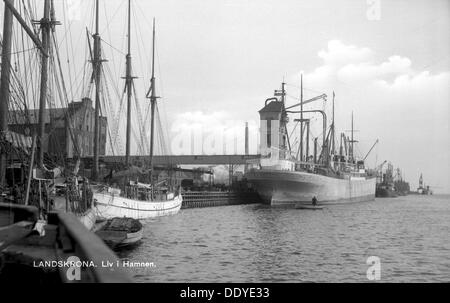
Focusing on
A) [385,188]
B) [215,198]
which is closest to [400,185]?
[385,188]

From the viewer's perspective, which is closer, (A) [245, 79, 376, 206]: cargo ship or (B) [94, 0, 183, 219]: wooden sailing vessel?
(B) [94, 0, 183, 219]: wooden sailing vessel

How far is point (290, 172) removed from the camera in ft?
189

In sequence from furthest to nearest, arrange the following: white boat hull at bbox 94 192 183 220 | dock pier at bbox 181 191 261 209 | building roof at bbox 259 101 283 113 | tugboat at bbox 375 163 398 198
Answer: tugboat at bbox 375 163 398 198 < building roof at bbox 259 101 283 113 < dock pier at bbox 181 191 261 209 < white boat hull at bbox 94 192 183 220

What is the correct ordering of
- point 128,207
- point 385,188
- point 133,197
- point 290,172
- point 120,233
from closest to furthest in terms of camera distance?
point 120,233
point 128,207
point 133,197
point 290,172
point 385,188

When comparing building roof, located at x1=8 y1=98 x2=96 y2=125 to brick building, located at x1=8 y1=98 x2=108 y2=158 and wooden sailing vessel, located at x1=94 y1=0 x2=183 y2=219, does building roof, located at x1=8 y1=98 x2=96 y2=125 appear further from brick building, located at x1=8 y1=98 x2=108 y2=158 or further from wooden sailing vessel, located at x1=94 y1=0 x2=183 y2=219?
wooden sailing vessel, located at x1=94 y1=0 x2=183 y2=219

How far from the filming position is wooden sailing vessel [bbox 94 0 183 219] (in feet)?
102

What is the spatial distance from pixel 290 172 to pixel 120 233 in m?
39.5

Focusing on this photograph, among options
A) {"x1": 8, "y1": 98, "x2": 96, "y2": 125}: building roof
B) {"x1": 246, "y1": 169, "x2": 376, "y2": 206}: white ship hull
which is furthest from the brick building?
{"x1": 246, "y1": 169, "x2": 376, "y2": 206}: white ship hull

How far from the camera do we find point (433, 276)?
16000 mm

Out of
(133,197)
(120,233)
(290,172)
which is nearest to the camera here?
(120,233)

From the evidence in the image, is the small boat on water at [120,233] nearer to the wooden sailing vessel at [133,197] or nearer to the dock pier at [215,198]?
the wooden sailing vessel at [133,197]

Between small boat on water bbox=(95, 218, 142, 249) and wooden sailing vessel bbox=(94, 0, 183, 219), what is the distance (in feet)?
21.8

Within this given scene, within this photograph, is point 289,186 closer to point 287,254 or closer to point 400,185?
point 287,254
